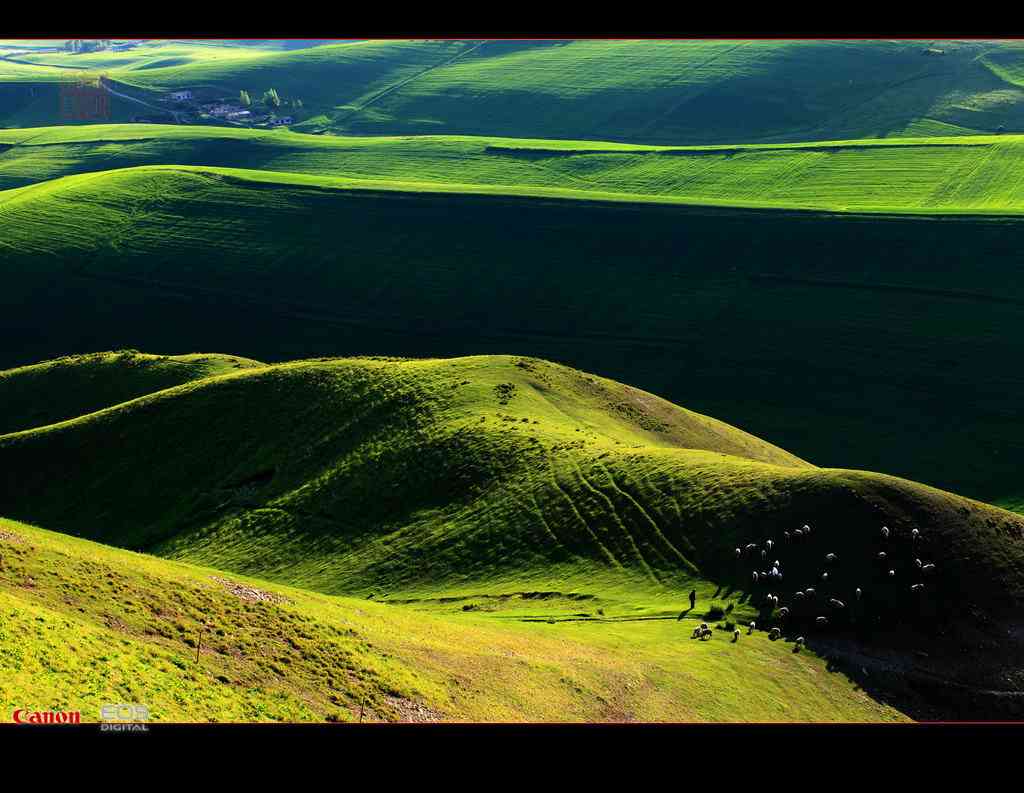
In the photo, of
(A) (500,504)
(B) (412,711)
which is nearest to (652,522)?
(A) (500,504)

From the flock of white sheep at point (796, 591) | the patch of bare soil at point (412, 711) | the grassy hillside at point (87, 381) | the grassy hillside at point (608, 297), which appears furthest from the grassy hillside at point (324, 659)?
the grassy hillside at point (608, 297)

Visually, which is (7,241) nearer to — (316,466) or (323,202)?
(323,202)

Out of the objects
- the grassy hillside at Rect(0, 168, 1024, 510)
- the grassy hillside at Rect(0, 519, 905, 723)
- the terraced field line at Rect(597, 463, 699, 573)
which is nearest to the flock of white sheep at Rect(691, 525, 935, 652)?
the grassy hillside at Rect(0, 519, 905, 723)

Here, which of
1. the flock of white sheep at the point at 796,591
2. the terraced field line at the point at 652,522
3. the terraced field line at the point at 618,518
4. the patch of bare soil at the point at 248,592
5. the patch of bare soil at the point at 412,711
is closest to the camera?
the patch of bare soil at the point at 412,711

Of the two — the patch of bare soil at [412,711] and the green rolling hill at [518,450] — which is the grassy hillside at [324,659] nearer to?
the patch of bare soil at [412,711]

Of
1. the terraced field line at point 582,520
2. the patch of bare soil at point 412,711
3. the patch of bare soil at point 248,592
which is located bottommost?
the terraced field line at point 582,520
